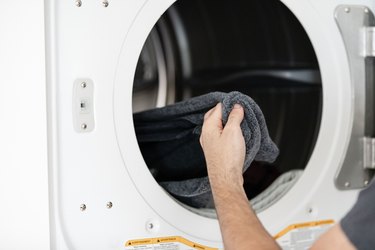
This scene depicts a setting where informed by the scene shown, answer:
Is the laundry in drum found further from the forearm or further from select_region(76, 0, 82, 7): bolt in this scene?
select_region(76, 0, 82, 7): bolt

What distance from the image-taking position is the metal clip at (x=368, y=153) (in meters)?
1.18

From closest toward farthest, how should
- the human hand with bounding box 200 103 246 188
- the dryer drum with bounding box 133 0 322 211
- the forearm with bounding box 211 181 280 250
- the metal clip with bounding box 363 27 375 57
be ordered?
the forearm with bounding box 211 181 280 250
the human hand with bounding box 200 103 246 188
the metal clip with bounding box 363 27 375 57
the dryer drum with bounding box 133 0 322 211

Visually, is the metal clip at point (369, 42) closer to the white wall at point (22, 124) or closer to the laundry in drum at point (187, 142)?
the laundry in drum at point (187, 142)

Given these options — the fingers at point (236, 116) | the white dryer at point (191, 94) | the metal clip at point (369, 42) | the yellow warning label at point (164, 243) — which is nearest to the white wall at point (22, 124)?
the white dryer at point (191, 94)

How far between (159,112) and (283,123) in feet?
1.42

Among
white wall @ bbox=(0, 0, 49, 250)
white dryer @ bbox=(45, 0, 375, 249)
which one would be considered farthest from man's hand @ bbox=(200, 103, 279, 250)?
white wall @ bbox=(0, 0, 49, 250)

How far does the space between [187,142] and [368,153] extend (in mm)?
379

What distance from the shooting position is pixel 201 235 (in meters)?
1.05

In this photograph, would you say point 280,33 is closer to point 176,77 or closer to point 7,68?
point 176,77

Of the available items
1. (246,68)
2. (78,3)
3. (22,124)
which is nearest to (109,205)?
(22,124)

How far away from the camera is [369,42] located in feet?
3.82

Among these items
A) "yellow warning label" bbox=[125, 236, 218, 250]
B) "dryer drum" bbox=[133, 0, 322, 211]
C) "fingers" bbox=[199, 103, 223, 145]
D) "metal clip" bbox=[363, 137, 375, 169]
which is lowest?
"yellow warning label" bbox=[125, 236, 218, 250]

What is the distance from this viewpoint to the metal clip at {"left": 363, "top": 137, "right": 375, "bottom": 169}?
1178 mm

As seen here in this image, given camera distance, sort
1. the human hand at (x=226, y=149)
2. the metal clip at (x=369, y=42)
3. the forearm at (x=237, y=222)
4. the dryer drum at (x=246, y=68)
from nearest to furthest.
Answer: the forearm at (x=237, y=222) < the human hand at (x=226, y=149) < the metal clip at (x=369, y=42) < the dryer drum at (x=246, y=68)
